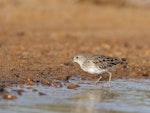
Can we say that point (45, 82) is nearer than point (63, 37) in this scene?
Yes

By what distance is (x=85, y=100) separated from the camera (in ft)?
36.4

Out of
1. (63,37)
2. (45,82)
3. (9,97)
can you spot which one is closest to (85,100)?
(9,97)

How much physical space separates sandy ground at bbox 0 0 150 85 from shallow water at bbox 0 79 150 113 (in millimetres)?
992

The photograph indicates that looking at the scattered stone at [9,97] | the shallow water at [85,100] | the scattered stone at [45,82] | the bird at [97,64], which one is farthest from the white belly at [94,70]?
the scattered stone at [9,97]

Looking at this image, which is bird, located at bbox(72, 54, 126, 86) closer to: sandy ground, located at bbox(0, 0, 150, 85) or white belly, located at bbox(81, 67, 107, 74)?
white belly, located at bbox(81, 67, 107, 74)

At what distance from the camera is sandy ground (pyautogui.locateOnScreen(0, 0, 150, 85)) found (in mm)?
14336

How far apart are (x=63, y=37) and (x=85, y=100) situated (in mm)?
9937

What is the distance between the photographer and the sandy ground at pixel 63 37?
14336 mm

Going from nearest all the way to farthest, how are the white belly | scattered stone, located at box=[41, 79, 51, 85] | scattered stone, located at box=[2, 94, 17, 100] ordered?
scattered stone, located at box=[2, 94, 17, 100] < scattered stone, located at box=[41, 79, 51, 85] < the white belly

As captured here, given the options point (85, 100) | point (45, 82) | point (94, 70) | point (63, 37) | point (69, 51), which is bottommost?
point (85, 100)

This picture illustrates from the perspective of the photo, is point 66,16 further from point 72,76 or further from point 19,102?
point 19,102

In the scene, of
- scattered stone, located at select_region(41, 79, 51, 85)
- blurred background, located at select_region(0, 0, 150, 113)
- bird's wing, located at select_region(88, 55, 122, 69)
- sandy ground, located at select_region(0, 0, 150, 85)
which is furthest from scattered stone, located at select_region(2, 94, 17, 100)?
bird's wing, located at select_region(88, 55, 122, 69)

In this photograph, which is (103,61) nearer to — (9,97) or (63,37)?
(9,97)

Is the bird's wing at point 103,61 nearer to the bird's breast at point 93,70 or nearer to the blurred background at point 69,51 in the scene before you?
the bird's breast at point 93,70
